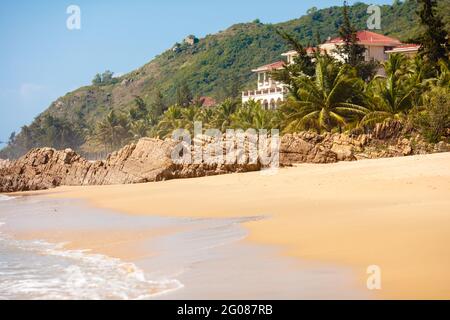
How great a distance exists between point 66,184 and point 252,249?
22.1 meters

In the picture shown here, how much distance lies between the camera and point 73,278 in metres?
8.56

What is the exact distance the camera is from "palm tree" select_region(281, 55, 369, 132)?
34.3 metres

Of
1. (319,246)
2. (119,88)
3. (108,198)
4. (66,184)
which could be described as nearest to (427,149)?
(108,198)

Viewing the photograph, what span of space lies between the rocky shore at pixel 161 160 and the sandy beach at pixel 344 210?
1.91m

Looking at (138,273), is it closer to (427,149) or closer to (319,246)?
(319,246)

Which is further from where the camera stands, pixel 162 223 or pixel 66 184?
pixel 66 184

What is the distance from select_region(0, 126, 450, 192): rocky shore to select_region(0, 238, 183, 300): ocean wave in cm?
1587

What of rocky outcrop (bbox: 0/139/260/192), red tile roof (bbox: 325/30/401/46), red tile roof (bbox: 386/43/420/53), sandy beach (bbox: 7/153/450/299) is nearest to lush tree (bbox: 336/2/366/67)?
red tile roof (bbox: 386/43/420/53)

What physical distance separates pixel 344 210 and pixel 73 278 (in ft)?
19.3

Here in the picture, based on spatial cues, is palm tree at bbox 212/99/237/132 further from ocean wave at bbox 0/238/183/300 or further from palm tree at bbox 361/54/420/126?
ocean wave at bbox 0/238/183/300

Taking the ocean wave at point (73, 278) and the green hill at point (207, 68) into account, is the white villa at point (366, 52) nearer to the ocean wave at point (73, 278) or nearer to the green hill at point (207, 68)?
the green hill at point (207, 68)

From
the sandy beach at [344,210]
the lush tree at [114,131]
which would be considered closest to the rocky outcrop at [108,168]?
the sandy beach at [344,210]

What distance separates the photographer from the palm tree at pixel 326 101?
3431 cm
